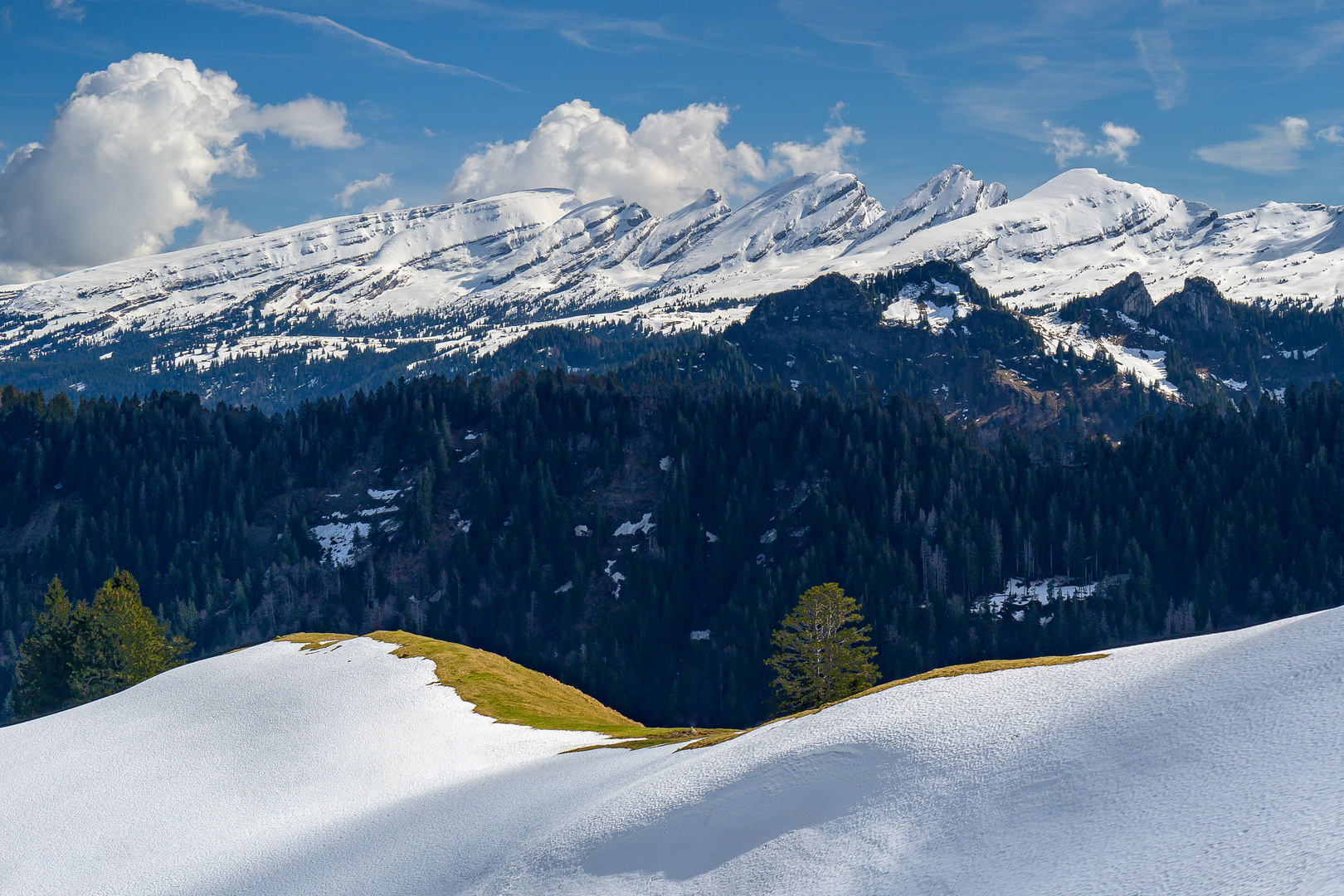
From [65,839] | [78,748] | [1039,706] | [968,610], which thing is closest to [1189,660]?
[1039,706]

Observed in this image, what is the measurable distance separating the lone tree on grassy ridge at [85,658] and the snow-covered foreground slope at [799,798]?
39987 millimetres


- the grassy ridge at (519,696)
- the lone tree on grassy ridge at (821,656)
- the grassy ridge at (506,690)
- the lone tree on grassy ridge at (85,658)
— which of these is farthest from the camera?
the lone tree on grassy ridge at (85,658)

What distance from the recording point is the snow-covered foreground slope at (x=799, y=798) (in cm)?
2589

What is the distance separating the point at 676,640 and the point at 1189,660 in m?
163

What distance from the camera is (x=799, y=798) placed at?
120ft

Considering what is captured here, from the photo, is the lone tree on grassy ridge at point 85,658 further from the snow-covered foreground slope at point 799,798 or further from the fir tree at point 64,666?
the snow-covered foreground slope at point 799,798

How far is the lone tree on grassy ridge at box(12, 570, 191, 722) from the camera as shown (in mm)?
105875

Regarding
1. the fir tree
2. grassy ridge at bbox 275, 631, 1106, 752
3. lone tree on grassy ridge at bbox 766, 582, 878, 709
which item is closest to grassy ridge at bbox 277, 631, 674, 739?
grassy ridge at bbox 275, 631, 1106, 752

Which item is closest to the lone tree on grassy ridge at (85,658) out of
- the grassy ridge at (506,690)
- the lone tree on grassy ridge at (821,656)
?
the grassy ridge at (506,690)

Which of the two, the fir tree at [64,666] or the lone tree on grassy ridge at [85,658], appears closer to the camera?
the fir tree at [64,666]

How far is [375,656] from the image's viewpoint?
287 ft

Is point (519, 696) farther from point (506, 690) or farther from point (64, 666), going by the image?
point (64, 666)

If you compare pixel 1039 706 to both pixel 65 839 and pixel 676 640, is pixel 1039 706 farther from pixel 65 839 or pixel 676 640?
pixel 676 640

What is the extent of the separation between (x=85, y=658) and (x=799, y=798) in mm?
104176
